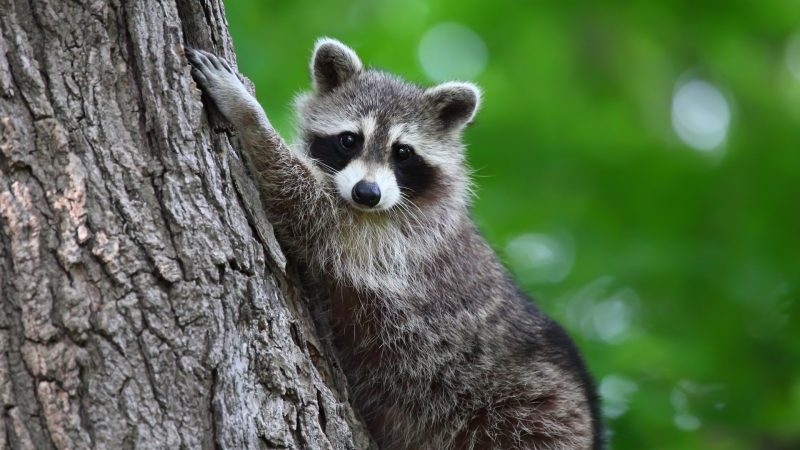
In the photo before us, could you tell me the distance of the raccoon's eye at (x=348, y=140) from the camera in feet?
18.7

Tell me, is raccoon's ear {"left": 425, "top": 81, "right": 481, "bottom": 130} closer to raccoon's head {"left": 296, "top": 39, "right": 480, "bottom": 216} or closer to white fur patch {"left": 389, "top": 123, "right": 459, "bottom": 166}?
raccoon's head {"left": 296, "top": 39, "right": 480, "bottom": 216}

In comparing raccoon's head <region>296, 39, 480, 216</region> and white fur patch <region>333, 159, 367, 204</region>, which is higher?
raccoon's head <region>296, 39, 480, 216</region>

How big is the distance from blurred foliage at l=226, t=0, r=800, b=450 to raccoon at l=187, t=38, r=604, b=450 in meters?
1.73

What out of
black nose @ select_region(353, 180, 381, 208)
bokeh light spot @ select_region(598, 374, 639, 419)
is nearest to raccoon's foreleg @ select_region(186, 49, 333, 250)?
black nose @ select_region(353, 180, 381, 208)

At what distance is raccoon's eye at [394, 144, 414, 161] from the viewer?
19.1 ft

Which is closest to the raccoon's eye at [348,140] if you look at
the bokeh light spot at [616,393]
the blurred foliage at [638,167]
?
the blurred foliage at [638,167]

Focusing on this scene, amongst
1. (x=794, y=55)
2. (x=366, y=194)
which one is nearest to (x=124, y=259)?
(x=366, y=194)

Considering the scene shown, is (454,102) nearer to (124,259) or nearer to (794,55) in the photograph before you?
(124,259)

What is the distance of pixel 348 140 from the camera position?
5.73 m

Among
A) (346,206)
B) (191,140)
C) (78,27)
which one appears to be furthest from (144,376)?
(346,206)

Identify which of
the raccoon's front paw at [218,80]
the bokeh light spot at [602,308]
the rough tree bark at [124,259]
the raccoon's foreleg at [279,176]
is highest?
the bokeh light spot at [602,308]

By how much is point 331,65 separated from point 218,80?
222cm

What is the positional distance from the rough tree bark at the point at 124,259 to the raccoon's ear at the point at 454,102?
2.60m

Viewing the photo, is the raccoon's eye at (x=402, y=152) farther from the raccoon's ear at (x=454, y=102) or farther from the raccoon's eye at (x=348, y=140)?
the raccoon's ear at (x=454, y=102)
